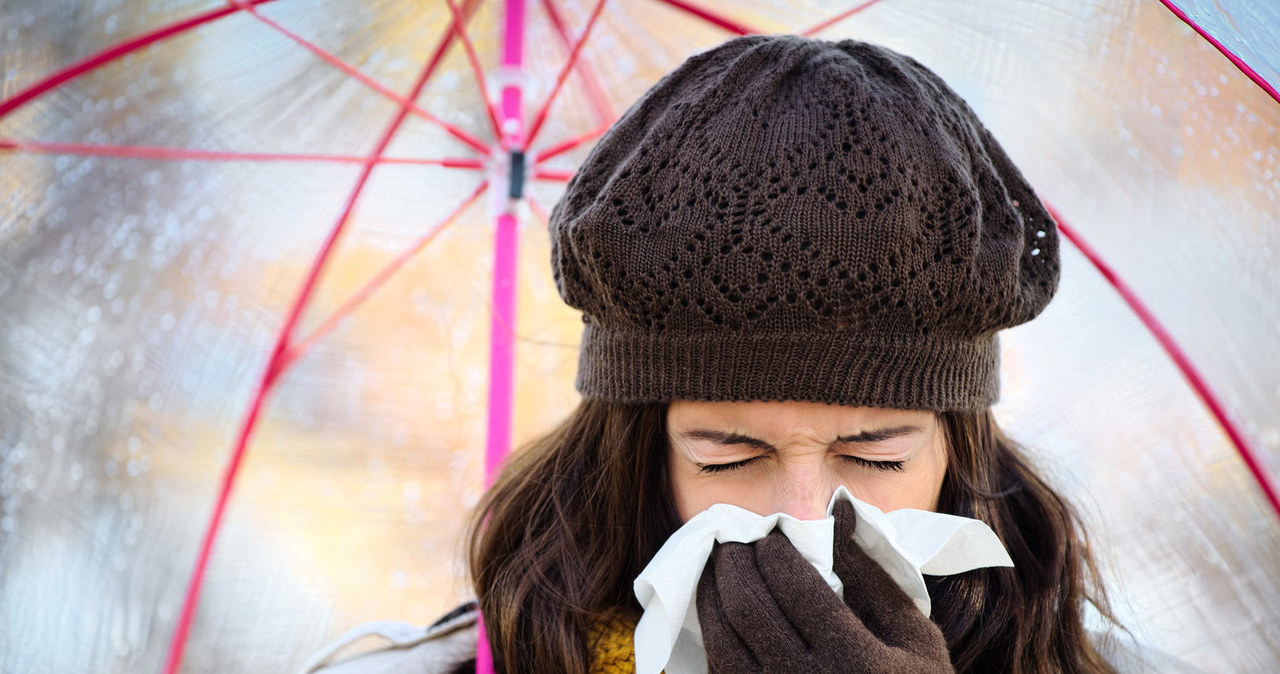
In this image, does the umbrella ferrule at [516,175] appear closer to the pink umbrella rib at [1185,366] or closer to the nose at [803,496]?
the nose at [803,496]

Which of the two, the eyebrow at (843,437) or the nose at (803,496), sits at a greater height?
the eyebrow at (843,437)

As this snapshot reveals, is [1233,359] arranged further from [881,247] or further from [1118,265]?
[881,247]

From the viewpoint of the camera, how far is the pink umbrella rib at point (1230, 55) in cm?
188

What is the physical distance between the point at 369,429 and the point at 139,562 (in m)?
0.61

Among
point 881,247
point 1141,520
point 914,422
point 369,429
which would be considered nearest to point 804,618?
point 914,422

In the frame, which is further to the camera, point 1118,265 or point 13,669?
point 13,669

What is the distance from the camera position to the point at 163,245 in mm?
2490

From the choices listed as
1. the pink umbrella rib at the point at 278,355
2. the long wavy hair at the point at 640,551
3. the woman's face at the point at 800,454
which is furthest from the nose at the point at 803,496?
the pink umbrella rib at the point at 278,355

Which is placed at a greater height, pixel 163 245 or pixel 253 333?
pixel 163 245

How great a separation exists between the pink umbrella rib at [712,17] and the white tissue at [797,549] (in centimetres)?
116

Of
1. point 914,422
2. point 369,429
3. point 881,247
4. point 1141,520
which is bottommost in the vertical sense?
point 369,429

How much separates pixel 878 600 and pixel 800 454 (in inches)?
10.1

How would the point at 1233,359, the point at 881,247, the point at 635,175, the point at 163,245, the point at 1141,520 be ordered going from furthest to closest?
the point at 163,245, the point at 1141,520, the point at 1233,359, the point at 635,175, the point at 881,247

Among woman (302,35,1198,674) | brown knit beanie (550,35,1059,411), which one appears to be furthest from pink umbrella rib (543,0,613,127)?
brown knit beanie (550,35,1059,411)
